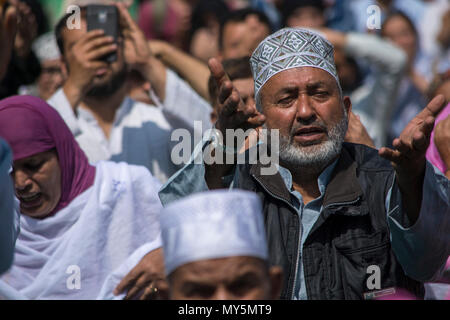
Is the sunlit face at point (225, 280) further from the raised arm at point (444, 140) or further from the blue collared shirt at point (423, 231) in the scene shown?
the raised arm at point (444, 140)

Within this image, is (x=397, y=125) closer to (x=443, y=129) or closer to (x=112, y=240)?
(x=443, y=129)

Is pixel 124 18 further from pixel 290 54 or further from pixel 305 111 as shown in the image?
pixel 305 111

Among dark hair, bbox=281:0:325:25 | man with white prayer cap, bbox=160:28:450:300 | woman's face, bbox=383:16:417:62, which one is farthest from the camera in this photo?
woman's face, bbox=383:16:417:62

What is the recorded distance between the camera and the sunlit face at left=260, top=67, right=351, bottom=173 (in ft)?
13.2

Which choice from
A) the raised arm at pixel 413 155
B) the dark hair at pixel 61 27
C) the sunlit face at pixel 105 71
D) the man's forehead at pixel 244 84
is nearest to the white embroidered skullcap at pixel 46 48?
the dark hair at pixel 61 27

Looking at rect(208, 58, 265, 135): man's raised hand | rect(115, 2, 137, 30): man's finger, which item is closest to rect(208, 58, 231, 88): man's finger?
rect(208, 58, 265, 135): man's raised hand

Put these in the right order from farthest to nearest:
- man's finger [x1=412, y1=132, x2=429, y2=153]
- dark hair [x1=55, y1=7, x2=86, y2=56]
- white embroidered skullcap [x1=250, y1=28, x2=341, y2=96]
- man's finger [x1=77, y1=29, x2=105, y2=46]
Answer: dark hair [x1=55, y1=7, x2=86, y2=56], man's finger [x1=77, y1=29, x2=105, y2=46], white embroidered skullcap [x1=250, y1=28, x2=341, y2=96], man's finger [x1=412, y1=132, x2=429, y2=153]

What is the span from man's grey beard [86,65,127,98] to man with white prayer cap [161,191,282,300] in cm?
280

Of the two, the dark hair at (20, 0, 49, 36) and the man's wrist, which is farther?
the dark hair at (20, 0, 49, 36)

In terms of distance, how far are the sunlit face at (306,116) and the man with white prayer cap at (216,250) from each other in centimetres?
90

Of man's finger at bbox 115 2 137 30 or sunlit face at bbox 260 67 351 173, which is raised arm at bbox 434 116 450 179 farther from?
man's finger at bbox 115 2 137 30

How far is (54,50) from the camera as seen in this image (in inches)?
273
